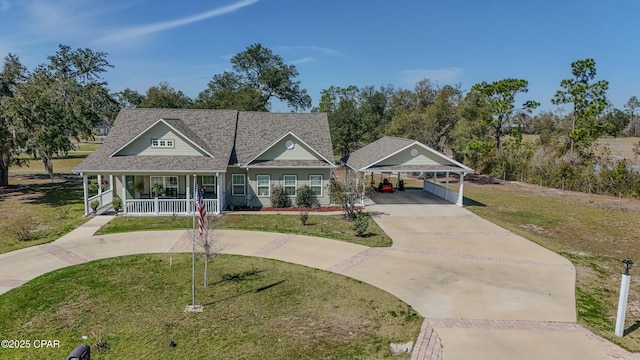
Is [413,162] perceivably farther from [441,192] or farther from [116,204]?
[116,204]

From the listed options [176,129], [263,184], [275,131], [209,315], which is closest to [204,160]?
[176,129]

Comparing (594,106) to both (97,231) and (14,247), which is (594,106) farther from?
(14,247)

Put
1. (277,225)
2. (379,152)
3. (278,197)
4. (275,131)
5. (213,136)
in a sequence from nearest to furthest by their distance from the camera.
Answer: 1. (277,225)
2. (278,197)
3. (213,136)
4. (275,131)
5. (379,152)

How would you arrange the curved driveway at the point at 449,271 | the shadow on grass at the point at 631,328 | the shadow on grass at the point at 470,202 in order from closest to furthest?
the curved driveway at the point at 449,271, the shadow on grass at the point at 631,328, the shadow on grass at the point at 470,202

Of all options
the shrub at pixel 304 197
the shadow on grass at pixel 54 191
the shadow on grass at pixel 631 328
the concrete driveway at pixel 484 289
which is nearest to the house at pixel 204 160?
the shrub at pixel 304 197

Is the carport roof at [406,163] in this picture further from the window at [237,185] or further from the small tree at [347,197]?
the window at [237,185]

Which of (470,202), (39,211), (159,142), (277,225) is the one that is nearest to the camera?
(277,225)

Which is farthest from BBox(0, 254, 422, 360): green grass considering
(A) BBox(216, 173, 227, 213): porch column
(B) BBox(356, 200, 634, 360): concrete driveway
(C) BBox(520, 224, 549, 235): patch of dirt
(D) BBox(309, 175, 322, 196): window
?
(C) BBox(520, 224, 549, 235): patch of dirt
